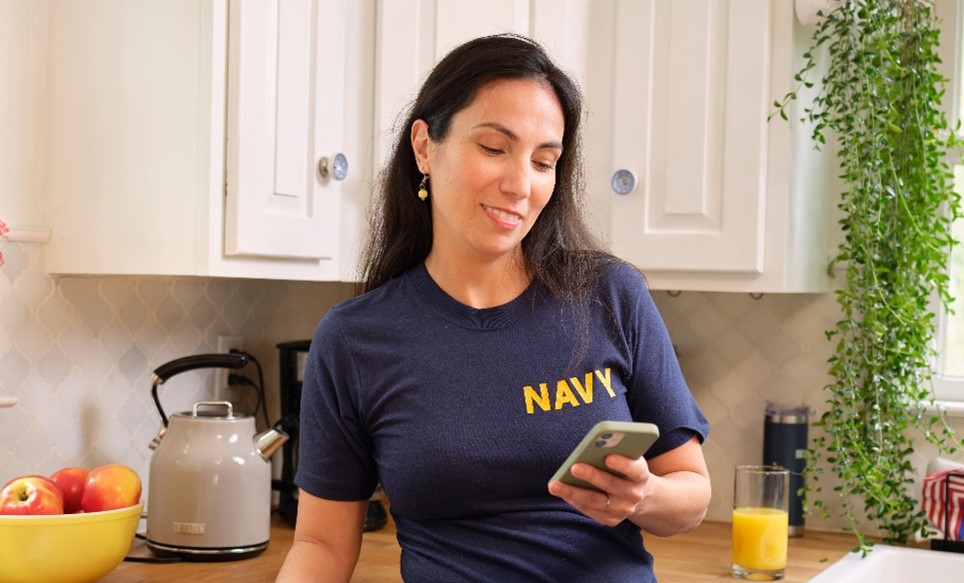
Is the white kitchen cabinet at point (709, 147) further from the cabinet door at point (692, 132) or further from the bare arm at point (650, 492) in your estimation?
the bare arm at point (650, 492)

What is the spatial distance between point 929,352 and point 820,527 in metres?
0.45

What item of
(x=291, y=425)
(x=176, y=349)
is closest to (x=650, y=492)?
(x=291, y=425)

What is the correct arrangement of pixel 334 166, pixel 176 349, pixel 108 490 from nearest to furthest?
pixel 108 490
pixel 334 166
pixel 176 349

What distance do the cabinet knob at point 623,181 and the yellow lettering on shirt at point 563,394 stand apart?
0.75m

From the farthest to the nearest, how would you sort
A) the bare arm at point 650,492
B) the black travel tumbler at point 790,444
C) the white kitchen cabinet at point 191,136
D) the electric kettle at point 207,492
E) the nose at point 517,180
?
the black travel tumbler at point 790,444 < the electric kettle at point 207,492 < the white kitchen cabinet at point 191,136 < the nose at point 517,180 < the bare arm at point 650,492

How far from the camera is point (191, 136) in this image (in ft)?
6.06

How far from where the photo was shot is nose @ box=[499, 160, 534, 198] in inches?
56.7

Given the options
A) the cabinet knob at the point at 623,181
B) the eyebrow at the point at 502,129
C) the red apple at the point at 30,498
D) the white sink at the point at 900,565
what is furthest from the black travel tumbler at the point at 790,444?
the red apple at the point at 30,498

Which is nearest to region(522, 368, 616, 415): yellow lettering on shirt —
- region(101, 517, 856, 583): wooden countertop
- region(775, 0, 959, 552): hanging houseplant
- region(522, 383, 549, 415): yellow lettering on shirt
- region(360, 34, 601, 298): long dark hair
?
region(522, 383, 549, 415): yellow lettering on shirt

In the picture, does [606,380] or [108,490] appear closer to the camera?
[606,380]

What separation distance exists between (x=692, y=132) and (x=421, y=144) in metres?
0.73

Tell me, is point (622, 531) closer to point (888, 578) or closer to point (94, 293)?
point (888, 578)

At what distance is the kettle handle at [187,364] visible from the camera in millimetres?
2143

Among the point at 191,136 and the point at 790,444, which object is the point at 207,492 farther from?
the point at 790,444
